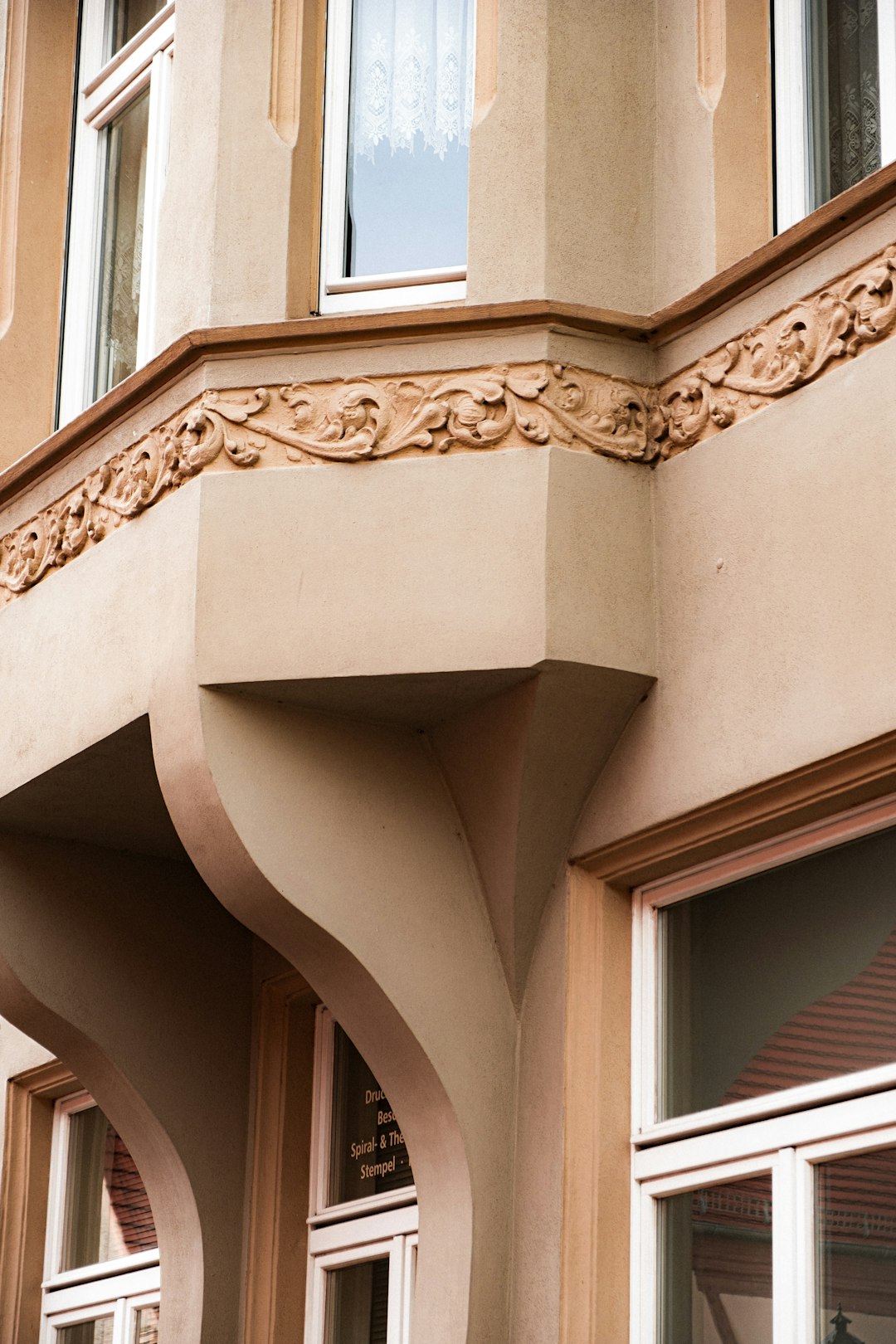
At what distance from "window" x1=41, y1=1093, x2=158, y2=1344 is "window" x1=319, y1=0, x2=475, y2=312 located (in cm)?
394

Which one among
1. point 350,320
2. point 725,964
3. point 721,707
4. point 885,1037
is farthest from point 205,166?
point 885,1037

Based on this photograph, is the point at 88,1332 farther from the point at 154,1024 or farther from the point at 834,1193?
the point at 834,1193

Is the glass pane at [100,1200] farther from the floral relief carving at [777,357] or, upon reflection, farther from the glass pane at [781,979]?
the floral relief carving at [777,357]

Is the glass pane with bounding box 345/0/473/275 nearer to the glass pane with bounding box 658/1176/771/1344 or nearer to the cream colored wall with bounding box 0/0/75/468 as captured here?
the cream colored wall with bounding box 0/0/75/468

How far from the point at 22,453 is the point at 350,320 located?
7.80ft

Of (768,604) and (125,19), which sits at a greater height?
(125,19)

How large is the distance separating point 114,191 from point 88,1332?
15.6 feet

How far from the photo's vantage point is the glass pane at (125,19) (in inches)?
347

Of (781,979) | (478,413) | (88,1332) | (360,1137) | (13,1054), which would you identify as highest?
(478,413)

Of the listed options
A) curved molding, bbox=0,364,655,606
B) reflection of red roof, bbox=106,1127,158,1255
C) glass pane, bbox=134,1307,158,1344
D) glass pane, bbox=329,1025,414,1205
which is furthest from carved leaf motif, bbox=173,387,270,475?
glass pane, bbox=134,1307,158,1344

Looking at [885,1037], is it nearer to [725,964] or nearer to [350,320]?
[725,964]

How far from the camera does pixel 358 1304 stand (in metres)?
7.59

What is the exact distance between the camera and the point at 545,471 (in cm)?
646

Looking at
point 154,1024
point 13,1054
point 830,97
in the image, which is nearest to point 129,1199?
point 13,1054
